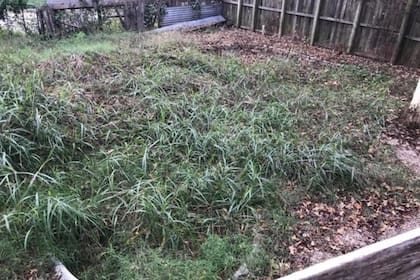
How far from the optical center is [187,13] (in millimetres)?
11359

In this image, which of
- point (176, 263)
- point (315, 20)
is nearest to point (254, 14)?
point (315, 20)

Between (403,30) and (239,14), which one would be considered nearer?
(403,30)

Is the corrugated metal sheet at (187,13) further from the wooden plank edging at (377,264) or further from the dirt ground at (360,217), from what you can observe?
the wooden plank edging at (377,264)

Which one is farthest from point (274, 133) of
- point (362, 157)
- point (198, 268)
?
point (198, 268)

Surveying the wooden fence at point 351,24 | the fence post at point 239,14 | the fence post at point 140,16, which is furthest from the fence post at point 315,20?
the fence post at point 140,16

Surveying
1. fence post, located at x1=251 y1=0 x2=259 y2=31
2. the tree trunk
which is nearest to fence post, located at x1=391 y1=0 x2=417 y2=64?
the tree trunk

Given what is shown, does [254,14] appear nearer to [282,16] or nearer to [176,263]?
[282,16]

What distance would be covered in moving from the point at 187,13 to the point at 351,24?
5127mm

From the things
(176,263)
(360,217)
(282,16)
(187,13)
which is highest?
(282,16)

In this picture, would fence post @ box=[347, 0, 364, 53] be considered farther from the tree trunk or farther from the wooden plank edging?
the wooden plank edging

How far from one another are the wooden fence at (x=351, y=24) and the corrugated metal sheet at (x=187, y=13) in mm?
1340

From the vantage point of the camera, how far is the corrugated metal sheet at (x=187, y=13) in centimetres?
1071

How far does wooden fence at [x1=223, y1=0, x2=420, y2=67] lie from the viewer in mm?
7781

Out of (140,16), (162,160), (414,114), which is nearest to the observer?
(162,160)
